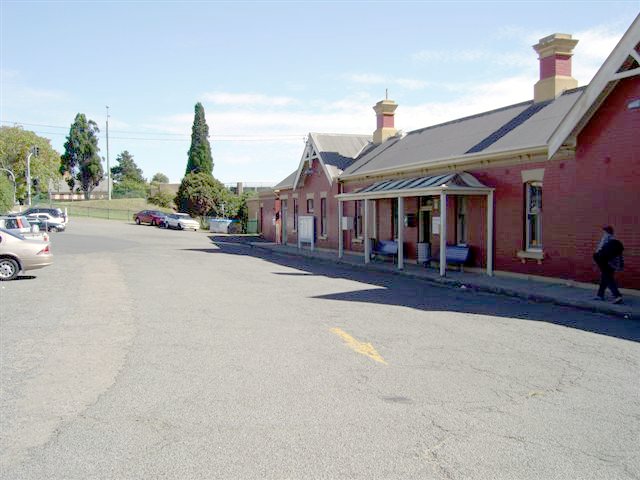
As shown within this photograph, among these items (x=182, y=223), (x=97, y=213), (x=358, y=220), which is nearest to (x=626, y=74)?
(x=358, y=220)

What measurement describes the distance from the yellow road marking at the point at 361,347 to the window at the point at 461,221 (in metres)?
11.4

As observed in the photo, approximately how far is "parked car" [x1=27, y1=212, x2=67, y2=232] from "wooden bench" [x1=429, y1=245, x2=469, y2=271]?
1257 inches

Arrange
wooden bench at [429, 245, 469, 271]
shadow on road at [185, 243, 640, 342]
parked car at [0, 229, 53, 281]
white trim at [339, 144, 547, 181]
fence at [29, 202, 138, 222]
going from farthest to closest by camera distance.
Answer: fence at [29, 202, 138, 222] < wooden bench at [429, 245, 469, 271] < parked car at [0, 229, 53, 281] < white trim at [339, 144, 547, 181] < shadow on road at [185, 243, 640, 342]

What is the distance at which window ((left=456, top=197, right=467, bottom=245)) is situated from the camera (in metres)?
20.2

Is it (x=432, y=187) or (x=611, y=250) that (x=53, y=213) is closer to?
(x=432, y=187)

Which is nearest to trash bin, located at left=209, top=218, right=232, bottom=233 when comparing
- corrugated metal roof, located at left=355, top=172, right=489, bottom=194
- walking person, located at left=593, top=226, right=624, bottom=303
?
corrugated metal roof, located at left=355, top=172, right=489, bottom=194

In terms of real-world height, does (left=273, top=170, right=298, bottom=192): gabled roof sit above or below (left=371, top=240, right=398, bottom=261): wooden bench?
above

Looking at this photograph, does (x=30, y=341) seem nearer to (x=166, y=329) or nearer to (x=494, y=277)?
(x=166, y=329)

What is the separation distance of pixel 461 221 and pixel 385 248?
4.32 meters

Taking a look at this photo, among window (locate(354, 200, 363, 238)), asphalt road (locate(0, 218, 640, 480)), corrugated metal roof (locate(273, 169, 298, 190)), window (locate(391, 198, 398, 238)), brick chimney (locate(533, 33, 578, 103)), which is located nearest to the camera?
asphalt road (locate(0, 218, 640, 480))

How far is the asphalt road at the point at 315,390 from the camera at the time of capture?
15.4 feet

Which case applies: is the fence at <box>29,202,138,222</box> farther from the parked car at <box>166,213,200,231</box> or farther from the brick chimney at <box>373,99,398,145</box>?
the brick chimney at <box>373,99,398,145</box>

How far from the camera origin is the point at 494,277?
59.4 feet

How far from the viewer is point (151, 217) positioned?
5778 centimetres
